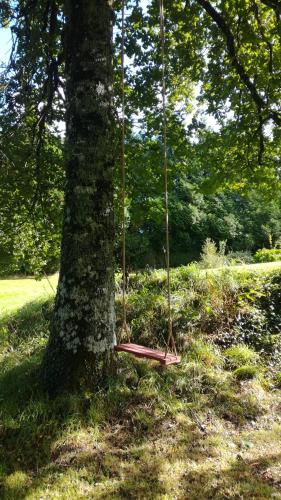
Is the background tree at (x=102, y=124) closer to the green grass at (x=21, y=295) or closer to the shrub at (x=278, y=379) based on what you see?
the green grass at (x=21, y=295)

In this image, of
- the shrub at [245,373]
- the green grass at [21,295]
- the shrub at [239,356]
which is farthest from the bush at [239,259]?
the green grass at [21,295]

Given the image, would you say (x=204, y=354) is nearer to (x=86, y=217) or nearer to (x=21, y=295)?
(x=86, y=217)

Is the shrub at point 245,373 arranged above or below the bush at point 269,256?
below

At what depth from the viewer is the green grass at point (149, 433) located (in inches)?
120

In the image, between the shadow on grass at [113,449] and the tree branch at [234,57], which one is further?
the tree branch at [234,57]

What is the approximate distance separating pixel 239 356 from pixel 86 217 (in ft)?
9.04

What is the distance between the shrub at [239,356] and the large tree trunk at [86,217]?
1836 mm

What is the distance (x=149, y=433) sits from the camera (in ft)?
12.4

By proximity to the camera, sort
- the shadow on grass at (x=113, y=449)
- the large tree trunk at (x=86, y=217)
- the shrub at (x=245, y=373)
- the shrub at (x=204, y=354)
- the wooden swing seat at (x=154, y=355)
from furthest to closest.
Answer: the shrub at (x=204, y=354), the shrub at (x=245, y=373), the large tree trunk at (x=86, y=217), the wooden swing seat at (x=154, y=355), the shadow on grass at (x=113, y=449)

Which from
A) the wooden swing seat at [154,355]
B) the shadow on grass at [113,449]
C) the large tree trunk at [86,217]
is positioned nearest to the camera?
the shadow on grass at [113,449]

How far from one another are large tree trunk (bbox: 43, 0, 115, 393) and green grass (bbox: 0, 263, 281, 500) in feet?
1.23

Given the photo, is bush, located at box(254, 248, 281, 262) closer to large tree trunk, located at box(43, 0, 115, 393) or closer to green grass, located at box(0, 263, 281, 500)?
green grass, located at box(0, 263, 281, 500)

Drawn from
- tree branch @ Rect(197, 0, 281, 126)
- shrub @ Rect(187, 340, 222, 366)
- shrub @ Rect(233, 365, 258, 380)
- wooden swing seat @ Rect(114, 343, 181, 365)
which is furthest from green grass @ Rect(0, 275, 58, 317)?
tree branch @ Rect(197, 0, 281, 126)

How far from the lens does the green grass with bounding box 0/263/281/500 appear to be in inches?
120
